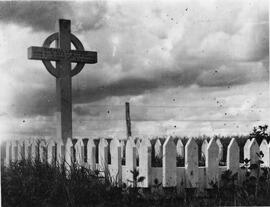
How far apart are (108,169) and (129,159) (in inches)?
20.3

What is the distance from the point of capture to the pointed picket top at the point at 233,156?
571 centimetres

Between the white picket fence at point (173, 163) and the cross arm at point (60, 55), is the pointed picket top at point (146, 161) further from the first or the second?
the cross arm at point (60, 55)

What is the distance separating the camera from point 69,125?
26.0 feet

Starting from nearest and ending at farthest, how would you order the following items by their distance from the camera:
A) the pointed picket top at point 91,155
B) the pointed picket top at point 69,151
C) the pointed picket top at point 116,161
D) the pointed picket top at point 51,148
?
the pointed picket top at point 116,161 < the pointed picket top at point 91,155 < the pointed picket top at point 69,151 < the pointed picket top at point 51,148

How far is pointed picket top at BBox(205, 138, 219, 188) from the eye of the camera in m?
5.60

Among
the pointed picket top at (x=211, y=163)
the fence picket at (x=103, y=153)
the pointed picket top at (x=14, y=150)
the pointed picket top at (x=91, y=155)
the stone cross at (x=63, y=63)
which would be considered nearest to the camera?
the pointed picket top at (x=211, y=163)

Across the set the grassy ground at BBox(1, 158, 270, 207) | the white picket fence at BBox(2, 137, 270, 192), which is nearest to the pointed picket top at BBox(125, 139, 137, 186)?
the white picket fence at BBox(2, 137, 270, 192)

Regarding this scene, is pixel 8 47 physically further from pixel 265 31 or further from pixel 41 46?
pixel 265 31

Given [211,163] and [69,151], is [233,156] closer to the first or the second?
[211,163]

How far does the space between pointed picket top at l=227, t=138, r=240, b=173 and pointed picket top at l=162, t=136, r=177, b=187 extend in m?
0.83

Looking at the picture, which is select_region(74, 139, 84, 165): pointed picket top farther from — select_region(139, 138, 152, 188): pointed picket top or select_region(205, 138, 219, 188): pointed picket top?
select_region(205, 138, 219, 188): pointed picket top

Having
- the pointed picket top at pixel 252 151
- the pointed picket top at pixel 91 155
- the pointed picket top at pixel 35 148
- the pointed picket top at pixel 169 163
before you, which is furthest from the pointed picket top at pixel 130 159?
the pointed picket top at pixel 35 148

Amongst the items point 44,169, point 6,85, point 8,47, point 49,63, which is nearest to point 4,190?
point 44,169

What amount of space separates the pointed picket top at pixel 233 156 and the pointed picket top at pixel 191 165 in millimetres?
509
